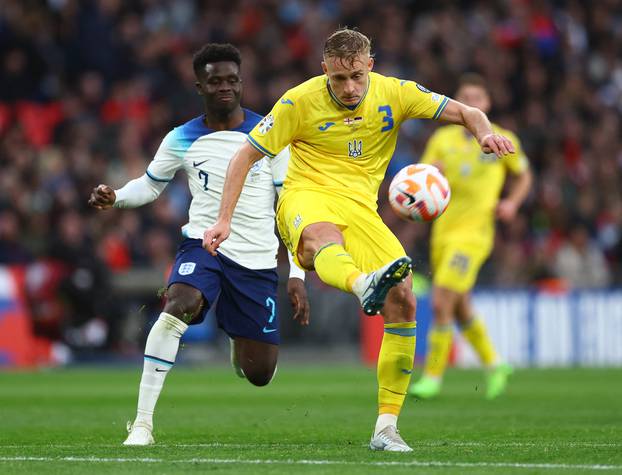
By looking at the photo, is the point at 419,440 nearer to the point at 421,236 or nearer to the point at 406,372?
the point at 406,372

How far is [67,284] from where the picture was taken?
18.2 metres

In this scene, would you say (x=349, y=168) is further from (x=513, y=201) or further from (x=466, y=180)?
(x=466, y=180)

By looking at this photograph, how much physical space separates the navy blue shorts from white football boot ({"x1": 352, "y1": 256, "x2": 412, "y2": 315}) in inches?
68.3

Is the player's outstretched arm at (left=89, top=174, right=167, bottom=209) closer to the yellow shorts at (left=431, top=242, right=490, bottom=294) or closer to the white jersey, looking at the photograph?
the white jersey

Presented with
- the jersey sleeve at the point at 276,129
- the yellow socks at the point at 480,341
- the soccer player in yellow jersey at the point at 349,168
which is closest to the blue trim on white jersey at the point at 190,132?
the soccer player in yellow jersey at the point at 349,168

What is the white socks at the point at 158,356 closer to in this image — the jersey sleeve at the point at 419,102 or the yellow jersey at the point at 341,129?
the yellow jersey at the point at 341,129

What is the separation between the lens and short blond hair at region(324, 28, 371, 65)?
705 cm

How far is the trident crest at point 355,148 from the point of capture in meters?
7.46

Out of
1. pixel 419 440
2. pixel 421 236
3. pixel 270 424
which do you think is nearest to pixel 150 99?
pixel 421 236

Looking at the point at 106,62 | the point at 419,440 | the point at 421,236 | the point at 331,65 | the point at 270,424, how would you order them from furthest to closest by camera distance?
the point at 106,62 → the point at 421,236 → the point at 270,424 → the point at 419,440 → the point at 331,65

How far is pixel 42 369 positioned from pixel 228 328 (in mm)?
9577

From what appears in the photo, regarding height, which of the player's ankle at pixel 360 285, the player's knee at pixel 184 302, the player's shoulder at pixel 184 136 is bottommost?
the player's knee at pixel 184 302

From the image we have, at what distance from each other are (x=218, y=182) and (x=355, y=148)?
1.24m

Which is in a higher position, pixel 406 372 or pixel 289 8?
pixel 289 8
